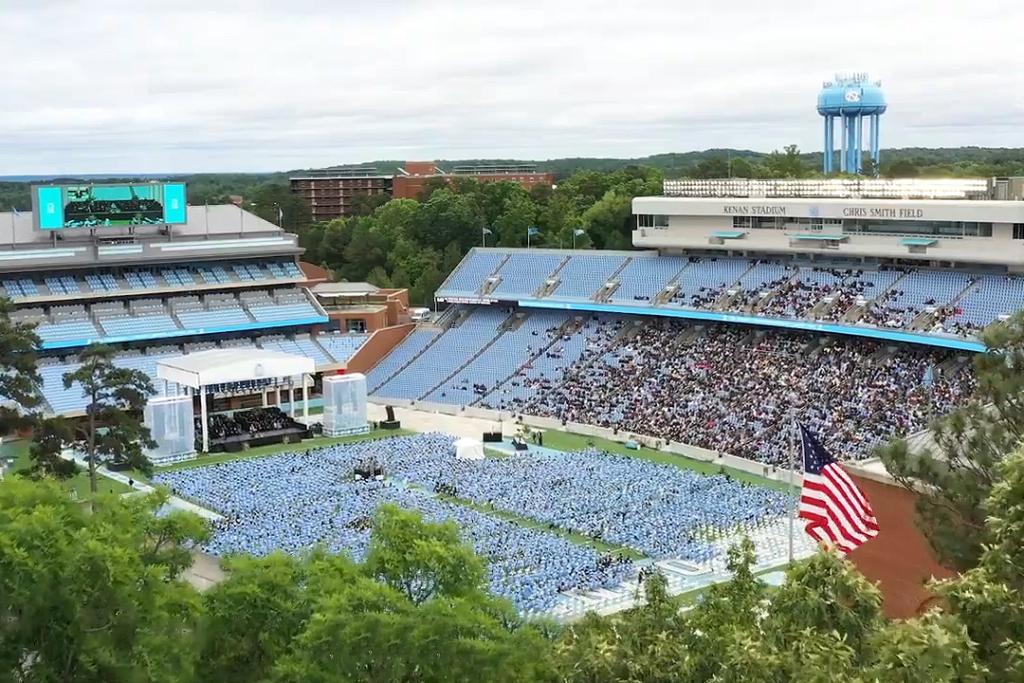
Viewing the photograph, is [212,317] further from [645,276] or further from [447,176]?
[447,176]

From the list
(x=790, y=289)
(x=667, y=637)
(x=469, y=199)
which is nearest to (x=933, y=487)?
(x=667, y=637)

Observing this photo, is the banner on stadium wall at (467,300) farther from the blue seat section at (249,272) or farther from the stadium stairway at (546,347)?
the blue seat section at (249,272)

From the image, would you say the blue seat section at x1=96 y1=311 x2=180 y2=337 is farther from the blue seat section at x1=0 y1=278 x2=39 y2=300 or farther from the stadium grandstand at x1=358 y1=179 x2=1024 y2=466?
the stadium grandstand at x1=358 y1=179 x2=1024 y2=466

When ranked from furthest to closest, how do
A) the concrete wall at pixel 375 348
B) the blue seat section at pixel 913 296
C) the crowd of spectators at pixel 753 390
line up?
1. the concrete wall at pixel 375 348
2. the blue seat section at pixel 913 296
3. the crowd of spectators at pixel 753 390

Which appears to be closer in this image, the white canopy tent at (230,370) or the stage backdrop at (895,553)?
the stage backdrop at (895,553)

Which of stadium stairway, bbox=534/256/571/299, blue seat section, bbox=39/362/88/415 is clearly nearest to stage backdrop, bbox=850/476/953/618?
blue seat section, bbox=39/362/88/415

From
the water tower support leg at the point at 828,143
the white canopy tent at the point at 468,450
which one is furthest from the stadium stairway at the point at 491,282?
the water tower support leg at the point at 828,143

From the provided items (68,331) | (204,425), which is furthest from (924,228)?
(68,331)
